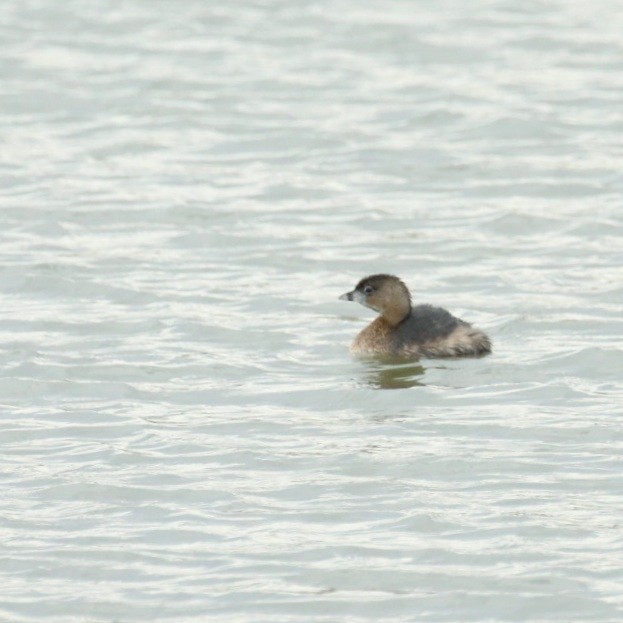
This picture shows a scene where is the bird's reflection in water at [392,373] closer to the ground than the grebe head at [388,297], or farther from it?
closer to the ground

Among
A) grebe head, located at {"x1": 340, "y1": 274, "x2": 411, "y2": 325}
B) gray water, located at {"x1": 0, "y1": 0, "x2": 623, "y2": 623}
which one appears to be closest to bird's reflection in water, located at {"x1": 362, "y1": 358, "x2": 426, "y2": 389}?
gray water, located at {"x1": 0, "y1": 0, "x2": 623, "y2": 623}

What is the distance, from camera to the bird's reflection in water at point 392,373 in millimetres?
11430

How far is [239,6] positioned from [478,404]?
15.5 metres

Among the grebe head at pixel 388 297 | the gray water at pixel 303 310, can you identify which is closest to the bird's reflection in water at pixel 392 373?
the gray water at pixel 303 310

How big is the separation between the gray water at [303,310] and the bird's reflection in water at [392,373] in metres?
0.04

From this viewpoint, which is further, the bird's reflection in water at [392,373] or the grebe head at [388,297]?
the grebe head at [388,297]

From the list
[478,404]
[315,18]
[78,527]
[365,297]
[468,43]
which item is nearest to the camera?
[78,527]

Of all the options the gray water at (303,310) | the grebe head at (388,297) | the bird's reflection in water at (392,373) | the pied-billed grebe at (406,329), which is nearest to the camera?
the gray water at (303,310)

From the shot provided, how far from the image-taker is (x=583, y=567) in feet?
26.3

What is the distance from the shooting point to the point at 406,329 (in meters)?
12.2

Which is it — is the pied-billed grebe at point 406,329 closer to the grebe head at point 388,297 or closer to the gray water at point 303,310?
the grebe head at point 388,297

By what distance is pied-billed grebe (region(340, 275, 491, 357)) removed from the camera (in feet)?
38.6

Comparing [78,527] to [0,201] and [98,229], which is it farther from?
[0,201]

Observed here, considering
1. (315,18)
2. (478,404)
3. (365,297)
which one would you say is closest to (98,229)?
(365,297)
